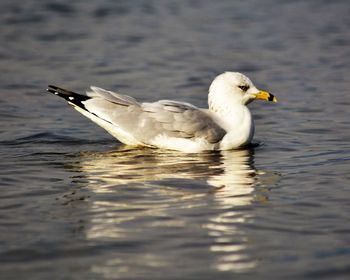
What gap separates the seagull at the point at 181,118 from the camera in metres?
9.47

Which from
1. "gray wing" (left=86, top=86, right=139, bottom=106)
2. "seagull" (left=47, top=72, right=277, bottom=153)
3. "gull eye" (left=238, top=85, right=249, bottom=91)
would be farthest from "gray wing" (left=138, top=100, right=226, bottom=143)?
"gull eye" (left=238, top=85, right=249, bottom=91)

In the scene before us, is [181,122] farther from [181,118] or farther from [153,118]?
[153,118]

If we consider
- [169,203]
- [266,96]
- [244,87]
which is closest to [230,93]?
[244,87]

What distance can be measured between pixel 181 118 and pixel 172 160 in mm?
559

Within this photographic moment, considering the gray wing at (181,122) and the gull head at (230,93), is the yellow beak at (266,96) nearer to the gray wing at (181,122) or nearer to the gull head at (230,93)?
the gull head at (230,93)

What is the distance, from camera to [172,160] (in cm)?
915

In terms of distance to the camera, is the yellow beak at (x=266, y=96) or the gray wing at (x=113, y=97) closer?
the gray wing at (x=113, y=97)

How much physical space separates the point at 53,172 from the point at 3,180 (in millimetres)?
576

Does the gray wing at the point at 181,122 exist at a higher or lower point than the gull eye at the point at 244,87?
lower

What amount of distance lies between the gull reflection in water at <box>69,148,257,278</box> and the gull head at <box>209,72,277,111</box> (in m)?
0.65

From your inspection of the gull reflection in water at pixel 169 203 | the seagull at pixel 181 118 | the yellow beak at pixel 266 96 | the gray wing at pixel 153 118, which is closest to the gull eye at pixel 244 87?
the seagull at pixel 181 118

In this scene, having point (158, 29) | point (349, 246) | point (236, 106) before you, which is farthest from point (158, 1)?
Result: point (349, 246)

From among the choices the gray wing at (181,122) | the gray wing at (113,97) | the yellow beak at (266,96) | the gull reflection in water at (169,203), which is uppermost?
the gray wing at (113,97)

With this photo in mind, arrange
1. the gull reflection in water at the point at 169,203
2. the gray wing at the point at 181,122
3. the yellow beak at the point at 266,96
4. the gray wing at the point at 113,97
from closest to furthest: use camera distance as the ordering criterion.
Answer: the gull reflection in water at the point at 169,203
the gray wing at the point at 181,122
the gray wing at the point at 113,97
the yellow beak at the point at 266,96
